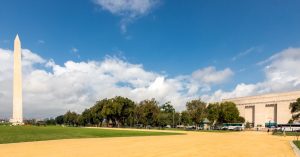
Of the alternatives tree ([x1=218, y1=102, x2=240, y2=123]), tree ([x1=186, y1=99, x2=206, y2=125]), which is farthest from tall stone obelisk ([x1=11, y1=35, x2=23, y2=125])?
tree ([x1=218, y1=102, x2=240, y2=123])

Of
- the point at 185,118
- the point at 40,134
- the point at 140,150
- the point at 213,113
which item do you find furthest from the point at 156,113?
the point at 140,150

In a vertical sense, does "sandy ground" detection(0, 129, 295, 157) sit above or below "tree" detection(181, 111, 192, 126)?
above

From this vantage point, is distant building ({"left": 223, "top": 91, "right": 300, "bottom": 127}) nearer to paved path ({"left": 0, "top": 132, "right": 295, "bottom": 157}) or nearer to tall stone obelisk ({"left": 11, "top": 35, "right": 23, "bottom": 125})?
tall stone obelisk ({"left": 11, "top": 35, "right": 23, "bottom": 125})

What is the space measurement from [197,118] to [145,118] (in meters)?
19.8

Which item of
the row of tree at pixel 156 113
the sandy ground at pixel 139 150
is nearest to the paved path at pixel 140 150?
the sandy ground at pixel 139 150

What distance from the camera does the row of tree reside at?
114m

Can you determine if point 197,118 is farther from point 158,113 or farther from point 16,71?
point 16,71

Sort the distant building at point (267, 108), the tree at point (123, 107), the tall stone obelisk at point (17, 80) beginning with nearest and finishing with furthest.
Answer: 1. the tall stone obelisk at point (17, 80)
2. the tree at point (123, 107)
3. the distant building at point (267, 108)

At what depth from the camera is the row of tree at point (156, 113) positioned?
114m

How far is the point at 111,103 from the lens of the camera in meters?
131

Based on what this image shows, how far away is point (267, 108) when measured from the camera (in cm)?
14000

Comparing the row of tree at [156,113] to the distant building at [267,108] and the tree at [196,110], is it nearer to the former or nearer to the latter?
the tree at [196,110]

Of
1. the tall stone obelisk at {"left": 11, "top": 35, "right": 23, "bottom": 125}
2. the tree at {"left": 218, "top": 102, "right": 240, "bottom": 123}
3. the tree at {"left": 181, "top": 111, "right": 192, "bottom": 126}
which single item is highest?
the tall stone obelisk at {"left": 11, "top": 35, "right": 23, "bottom": 125}

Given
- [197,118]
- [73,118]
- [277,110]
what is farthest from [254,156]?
[73,118]
